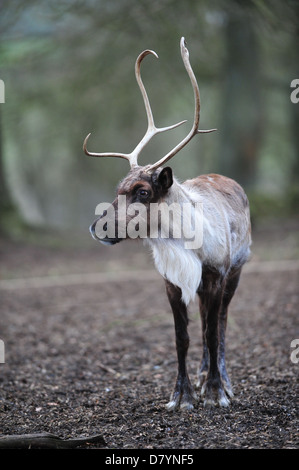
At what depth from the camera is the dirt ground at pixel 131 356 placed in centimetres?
396

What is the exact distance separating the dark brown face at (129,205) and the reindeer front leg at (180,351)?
1.93 feet

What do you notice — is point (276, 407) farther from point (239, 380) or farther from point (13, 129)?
point (13, 129)

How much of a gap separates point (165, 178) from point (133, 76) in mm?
11158

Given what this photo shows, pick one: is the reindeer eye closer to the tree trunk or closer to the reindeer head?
the reindeer head

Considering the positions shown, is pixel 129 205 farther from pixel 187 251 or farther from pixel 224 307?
pixel 224 307

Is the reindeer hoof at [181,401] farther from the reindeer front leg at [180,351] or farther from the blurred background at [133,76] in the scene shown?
the blurred background at [133,76]

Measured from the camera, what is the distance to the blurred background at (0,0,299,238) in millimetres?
10531

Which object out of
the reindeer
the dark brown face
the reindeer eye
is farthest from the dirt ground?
the reindeer eye

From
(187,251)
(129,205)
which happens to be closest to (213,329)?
(187,251)

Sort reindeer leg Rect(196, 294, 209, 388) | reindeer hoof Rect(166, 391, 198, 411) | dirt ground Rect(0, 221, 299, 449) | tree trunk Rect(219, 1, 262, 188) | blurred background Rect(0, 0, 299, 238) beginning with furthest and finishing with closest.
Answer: tree trunk Rect(219, 1, 262, 188), blurred background Rect(0, 0, 299, 238), reindeer leg Rect(196, 294, 209, 388), reindeer hoof Rect(166, 391, 198, 411), dirt ground Rect(0, 221, 299, 449)

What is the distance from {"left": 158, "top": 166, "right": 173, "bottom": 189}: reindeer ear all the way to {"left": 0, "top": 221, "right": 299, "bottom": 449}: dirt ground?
173 centimetres

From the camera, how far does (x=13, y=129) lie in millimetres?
17156

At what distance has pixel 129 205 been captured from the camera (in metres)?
4.32
